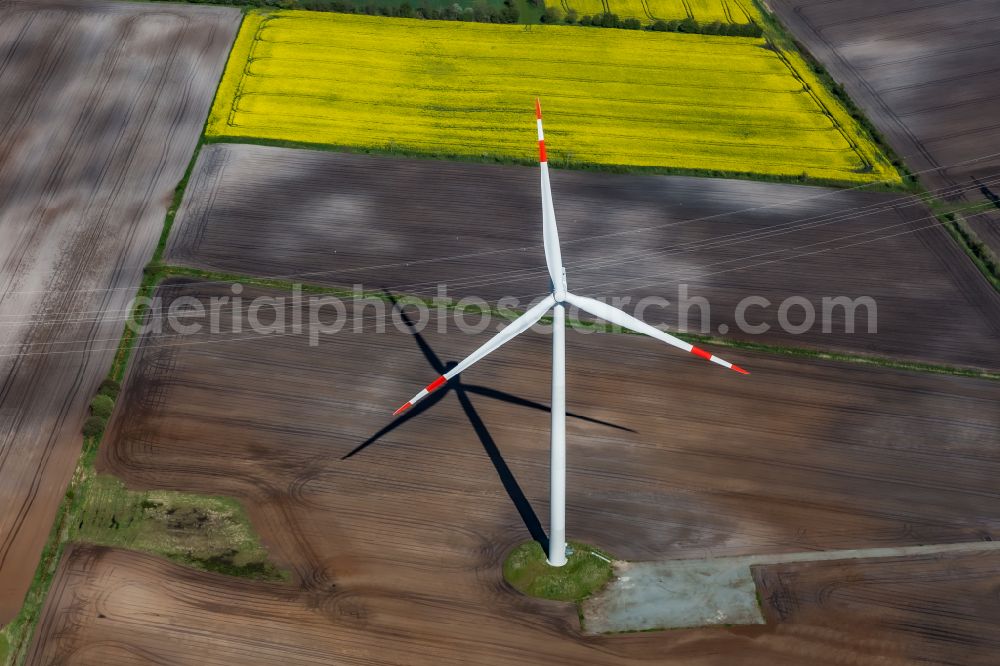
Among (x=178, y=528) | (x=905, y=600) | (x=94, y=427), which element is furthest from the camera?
(x=94, y=427)

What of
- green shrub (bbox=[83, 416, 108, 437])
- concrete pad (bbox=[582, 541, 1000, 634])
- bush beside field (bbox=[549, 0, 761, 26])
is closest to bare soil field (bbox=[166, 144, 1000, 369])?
green shrub (bbox=[83, 416, 108, 437])

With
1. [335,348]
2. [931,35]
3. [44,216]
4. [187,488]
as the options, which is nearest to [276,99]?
[44,216]

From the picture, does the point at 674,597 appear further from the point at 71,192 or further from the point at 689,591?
the point at 71,192

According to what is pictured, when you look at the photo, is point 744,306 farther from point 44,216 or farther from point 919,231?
point 44,216

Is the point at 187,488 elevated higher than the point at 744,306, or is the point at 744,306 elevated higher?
the point at 744,306

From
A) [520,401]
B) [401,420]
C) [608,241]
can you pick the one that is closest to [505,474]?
[520,401]

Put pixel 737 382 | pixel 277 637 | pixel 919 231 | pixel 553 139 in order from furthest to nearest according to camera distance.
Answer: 1. pixel 553 139
2. pixel 919 231
3. pixel 737 382
4. pixel 277 637

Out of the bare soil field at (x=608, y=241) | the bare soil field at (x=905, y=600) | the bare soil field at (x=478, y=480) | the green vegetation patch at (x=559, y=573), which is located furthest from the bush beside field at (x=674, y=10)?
the green vegetation patch at (x=559, y=573)

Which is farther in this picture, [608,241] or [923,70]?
[923,70]
